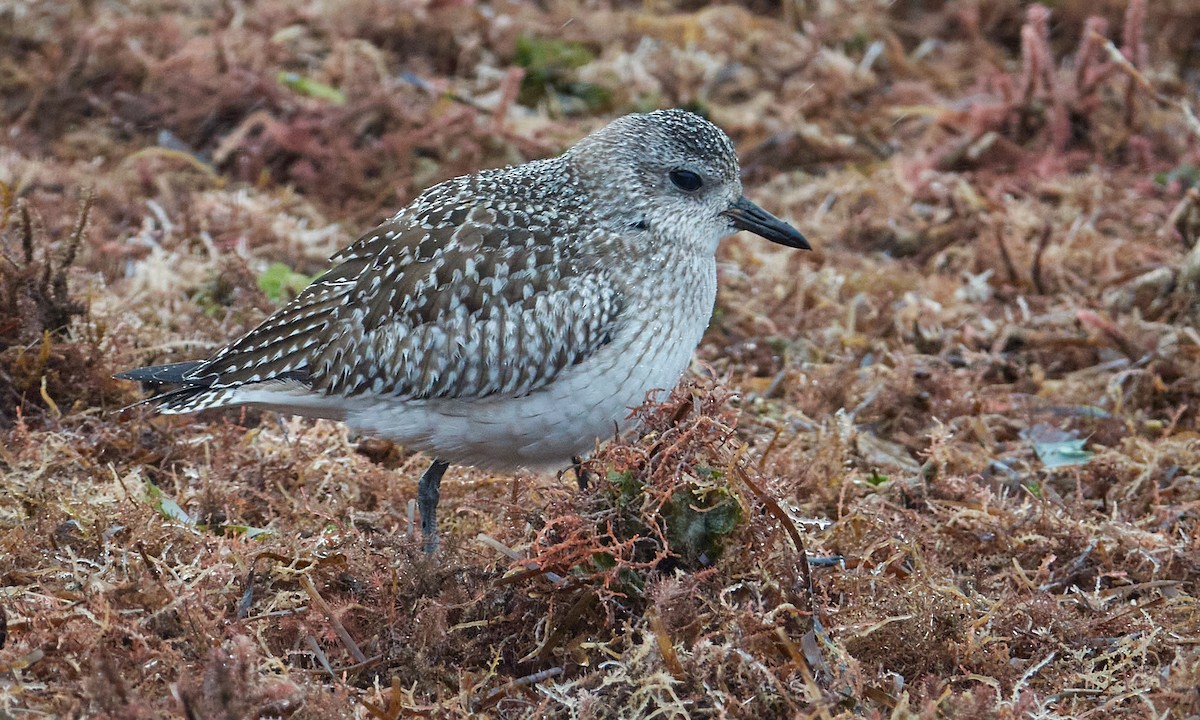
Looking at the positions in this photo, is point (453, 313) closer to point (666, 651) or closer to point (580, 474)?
point (580, 474)

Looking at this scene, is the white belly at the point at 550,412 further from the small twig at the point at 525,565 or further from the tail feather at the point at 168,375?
the tail feather at the point at 168,375

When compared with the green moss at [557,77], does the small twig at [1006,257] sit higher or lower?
lower

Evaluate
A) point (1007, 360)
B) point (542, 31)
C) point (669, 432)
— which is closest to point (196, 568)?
point (669, 432)

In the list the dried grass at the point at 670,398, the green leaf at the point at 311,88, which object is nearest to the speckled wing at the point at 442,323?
the dried grass at the point at 670,398

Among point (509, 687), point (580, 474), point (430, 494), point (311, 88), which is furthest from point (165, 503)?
point (311, 88)

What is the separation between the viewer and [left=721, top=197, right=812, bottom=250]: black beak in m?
5.32

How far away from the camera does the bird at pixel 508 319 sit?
4.70m

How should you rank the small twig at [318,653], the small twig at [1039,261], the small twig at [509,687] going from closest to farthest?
the small twig at [509,687] → the small twig at [318,653] → the small twig at [1039,261]

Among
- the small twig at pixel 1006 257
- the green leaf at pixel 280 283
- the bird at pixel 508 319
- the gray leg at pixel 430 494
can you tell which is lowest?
the small twig at pixel 1006 257

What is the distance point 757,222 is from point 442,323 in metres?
1.35

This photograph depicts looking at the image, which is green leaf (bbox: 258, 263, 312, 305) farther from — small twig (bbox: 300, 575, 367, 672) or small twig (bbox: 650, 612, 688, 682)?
small twig (bbox: 650, 612, 688, 682)

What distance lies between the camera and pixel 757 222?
5328mm

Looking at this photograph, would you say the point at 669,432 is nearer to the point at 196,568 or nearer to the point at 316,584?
the point at 316,584

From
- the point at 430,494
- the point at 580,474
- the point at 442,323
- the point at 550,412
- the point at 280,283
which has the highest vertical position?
the point at 442,323
